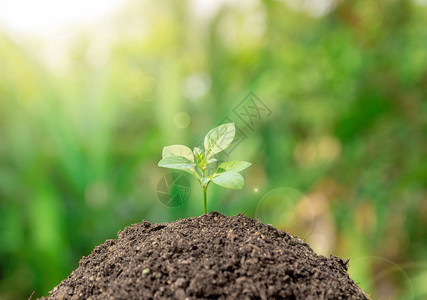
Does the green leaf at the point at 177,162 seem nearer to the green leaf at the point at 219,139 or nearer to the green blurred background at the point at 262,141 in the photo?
the green leaf at the point at 219,139

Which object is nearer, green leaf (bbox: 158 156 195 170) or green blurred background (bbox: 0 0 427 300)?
green leaf (bbox: 158 156 195 170)

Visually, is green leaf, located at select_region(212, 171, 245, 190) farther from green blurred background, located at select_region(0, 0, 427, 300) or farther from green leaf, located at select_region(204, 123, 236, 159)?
green blurred background, located at select_region(0, 0, 427, 300)

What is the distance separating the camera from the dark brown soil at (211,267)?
62 centimetres

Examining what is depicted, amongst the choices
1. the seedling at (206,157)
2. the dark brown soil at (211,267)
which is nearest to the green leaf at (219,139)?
the seedling at (206,157)

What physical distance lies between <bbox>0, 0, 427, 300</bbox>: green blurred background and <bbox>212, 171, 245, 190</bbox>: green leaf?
1318 mm

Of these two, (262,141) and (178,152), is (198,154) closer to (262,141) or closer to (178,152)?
(178,152)

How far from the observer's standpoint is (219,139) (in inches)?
31.7

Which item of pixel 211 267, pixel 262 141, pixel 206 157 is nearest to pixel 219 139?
pixel 206 157

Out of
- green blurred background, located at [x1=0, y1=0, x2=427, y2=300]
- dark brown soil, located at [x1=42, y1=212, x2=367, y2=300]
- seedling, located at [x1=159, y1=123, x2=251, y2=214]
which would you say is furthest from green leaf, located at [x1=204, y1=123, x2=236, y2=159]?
green blurred background, located at [x1=0, y1=0, x2=427, y2=300]

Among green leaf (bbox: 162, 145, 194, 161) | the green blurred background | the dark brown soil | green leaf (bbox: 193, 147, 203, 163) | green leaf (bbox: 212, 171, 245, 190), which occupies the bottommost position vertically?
the dark brown soil

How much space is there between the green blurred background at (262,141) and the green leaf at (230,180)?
1318 millimetres

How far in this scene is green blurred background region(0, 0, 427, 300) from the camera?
7.30 feet

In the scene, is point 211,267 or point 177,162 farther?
point 177,162

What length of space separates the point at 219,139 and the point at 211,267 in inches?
10.1
